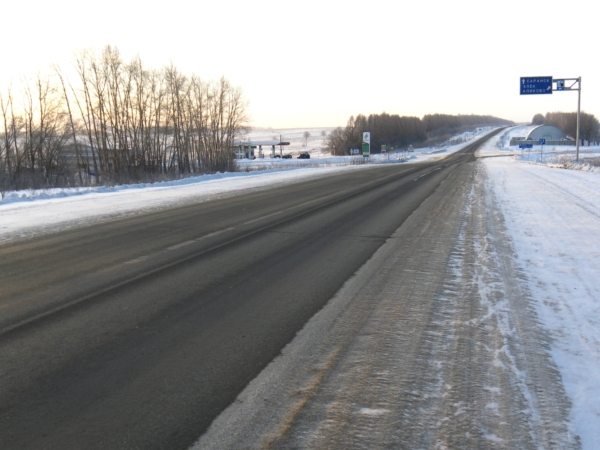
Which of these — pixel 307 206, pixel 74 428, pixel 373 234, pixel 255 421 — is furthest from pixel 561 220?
pixel 74 428

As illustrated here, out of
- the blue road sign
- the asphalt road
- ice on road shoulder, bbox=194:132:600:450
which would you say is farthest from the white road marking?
the blue road sign

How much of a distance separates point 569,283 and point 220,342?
4.66 meters

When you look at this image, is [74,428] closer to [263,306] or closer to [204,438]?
[204,438]

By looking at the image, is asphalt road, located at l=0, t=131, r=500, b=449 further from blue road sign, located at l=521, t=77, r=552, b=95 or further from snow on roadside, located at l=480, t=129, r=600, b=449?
blue road sign, located at l=521, t=77, r=552, b=95

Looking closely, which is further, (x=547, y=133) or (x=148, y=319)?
(x=547, y=133)

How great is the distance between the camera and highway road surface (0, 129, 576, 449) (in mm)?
3188

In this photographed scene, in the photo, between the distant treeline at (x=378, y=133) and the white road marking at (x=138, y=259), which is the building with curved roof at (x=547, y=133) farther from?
the white road marking at (x=138, y=259)

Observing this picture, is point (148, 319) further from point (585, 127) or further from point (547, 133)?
point (585, 127)

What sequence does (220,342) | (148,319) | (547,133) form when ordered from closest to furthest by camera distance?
(220,342) → (148,319) → (547,133)

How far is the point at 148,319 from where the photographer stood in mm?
5199

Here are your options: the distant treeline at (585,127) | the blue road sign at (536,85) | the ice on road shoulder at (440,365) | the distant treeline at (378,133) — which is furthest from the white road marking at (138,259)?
the distant treeline at (585,127)

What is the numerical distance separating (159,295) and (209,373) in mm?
2325

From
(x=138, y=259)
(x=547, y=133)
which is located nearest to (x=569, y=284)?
(x=138, y=259)

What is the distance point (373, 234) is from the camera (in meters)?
10.3
